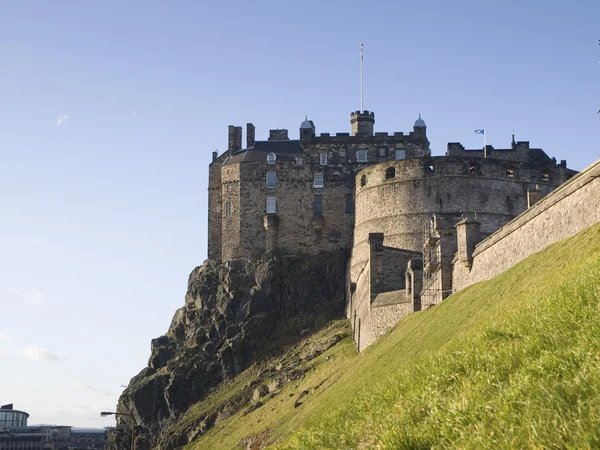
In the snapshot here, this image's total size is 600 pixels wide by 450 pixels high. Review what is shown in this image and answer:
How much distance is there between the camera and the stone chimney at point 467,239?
3606 centimetres

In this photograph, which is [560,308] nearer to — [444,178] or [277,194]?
[444,178]

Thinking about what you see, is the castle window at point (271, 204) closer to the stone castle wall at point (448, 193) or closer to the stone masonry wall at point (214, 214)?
the stone masonry wall at point (214, 214)

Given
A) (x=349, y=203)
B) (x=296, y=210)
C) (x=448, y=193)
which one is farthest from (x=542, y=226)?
(x=296, y=210)

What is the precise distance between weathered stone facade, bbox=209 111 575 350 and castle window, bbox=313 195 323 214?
0.08 meters

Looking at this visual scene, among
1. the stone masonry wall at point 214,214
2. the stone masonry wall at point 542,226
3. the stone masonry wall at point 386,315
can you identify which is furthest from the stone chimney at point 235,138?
the stone masonry wall at point 542,226

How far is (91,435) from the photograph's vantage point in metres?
161

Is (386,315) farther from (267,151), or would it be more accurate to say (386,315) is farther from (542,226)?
(267,151)

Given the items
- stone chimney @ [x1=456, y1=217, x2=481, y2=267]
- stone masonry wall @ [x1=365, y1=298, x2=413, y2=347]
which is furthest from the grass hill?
stone masonry wall @ [x1=365, y1=298, x2=413, y2=347]

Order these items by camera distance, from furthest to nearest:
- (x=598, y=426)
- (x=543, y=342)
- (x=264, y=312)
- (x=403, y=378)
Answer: (x=264, y=312) < (x=403, y=378) < (x=543, y=342) < (x=598, y=426)

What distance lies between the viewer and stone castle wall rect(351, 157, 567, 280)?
6128 cm

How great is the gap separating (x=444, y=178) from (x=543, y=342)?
4835cm

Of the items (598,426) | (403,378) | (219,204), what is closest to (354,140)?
(219,204)

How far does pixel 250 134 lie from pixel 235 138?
1.69 meters

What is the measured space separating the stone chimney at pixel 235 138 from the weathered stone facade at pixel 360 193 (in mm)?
89
